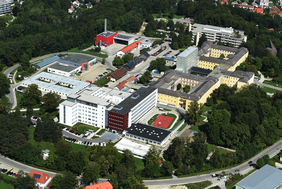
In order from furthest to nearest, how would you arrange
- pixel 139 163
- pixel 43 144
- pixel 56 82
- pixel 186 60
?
pixel 186 60 < pixel 56 82 < pixel 43 144 < pixel 139 163

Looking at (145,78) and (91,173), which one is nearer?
(91,173)

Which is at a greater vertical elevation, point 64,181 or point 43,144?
point 64,181

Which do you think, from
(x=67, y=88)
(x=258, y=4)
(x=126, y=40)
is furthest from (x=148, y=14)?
(x=67, y=88)

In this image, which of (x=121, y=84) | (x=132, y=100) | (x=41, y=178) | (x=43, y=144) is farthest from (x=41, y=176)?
(x=121, y=84)

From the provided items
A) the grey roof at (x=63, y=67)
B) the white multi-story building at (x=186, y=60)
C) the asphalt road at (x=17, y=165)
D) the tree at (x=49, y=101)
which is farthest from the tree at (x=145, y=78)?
the asphalt road at (x=17, y=165)

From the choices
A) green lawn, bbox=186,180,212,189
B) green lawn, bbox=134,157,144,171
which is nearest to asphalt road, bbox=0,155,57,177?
green lawn, bbox=134,157,144,171

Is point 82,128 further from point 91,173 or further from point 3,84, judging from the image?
point 3,84

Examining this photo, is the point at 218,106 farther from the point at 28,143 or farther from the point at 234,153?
the point at 28,143

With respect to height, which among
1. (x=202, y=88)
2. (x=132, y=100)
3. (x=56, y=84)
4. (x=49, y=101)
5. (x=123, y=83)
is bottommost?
(x=56, y=84)
